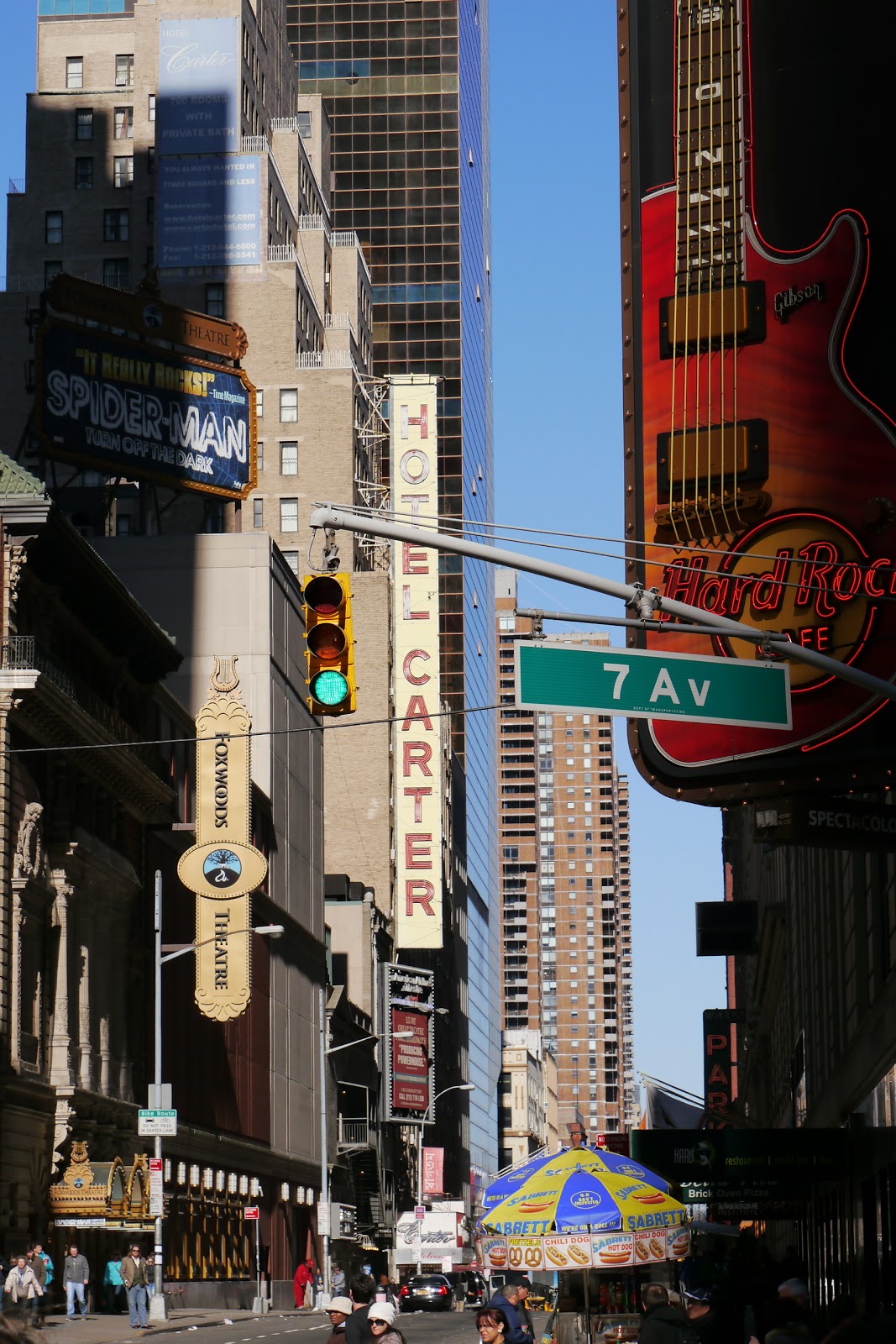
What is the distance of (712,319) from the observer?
856 inches

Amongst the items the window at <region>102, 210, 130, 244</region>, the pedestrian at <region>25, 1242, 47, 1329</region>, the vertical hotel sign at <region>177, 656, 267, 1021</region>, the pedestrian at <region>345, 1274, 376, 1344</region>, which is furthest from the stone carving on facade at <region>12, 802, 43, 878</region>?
the window at <region>102, 210, 130, 244</region>

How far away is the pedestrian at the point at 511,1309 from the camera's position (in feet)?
61.1

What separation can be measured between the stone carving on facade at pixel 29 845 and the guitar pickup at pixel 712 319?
27.1 meters

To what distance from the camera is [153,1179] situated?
44.5 m

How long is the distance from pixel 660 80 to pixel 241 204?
3494 inches

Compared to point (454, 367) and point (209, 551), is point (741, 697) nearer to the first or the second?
point (209, 551)

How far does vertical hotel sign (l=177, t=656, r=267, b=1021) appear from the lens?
199 ft

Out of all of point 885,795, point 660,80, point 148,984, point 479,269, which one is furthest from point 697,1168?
point 479,269

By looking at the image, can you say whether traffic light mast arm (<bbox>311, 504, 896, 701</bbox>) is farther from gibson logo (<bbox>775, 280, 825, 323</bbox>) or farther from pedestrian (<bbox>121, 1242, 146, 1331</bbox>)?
pedestrian (<bbox>121, 1242, 146, 1331</bbox>)

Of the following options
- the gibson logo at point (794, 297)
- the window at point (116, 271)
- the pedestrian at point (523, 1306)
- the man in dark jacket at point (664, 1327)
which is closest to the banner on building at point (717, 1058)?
the window at point (116, 271)

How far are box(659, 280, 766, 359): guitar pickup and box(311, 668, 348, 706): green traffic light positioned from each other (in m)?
7.42

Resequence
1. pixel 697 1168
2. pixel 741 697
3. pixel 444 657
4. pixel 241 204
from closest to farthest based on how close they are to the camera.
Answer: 1. pixel 741 697
2. pixel 697 1168
3. pixel 241 204
4. pixel 444 657

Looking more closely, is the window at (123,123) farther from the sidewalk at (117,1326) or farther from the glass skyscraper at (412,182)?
the sidewalk at (117,1326)

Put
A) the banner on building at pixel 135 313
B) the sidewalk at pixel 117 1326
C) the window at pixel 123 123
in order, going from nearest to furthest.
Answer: the sidewalk at pixel 117 1326
the banner on building at pixel 135 313
the window at pixel 123 123
